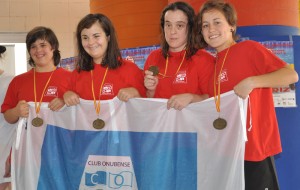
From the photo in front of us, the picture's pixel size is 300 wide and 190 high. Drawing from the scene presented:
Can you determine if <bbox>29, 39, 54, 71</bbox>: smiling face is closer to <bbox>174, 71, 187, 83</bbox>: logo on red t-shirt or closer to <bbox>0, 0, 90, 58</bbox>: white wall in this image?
<bbox>174, 71, 187, 83</bbox>: logo on red t-shirt

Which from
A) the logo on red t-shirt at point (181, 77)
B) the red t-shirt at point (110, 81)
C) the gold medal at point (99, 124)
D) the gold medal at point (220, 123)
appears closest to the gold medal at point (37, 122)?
the red t-shirt at point (110, 81)

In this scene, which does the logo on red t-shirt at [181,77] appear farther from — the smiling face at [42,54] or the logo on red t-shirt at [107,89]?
the smiling face at [42,54]

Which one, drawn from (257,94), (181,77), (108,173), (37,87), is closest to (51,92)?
(37,87)

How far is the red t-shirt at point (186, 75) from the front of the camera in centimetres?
247

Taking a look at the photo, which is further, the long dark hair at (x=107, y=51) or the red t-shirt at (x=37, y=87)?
the red t-shirt at (x=37, y=87)

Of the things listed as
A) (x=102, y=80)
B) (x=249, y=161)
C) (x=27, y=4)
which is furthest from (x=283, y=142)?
(x=27, y=4)

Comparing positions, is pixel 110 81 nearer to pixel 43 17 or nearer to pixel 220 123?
pixel 220 123

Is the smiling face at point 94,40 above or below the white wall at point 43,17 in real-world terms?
below

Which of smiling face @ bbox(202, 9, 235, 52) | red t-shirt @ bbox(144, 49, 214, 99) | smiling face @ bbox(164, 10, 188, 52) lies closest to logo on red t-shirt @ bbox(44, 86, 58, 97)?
red t-shirt @ bbox(144, 49, 214, 99)

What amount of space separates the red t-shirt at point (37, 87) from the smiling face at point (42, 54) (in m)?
0.07

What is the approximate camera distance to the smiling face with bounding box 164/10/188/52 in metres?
2.53

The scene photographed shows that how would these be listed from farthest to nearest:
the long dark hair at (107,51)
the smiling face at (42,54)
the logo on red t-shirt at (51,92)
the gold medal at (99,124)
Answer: the smiling face at (42,54) < the logo on red t-shirt at (51,92) < the long dark hair at (107,51) < the gold medal at (99,124)

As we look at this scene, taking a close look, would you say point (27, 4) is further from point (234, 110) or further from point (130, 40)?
point (234, 110)

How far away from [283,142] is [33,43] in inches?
91.0
